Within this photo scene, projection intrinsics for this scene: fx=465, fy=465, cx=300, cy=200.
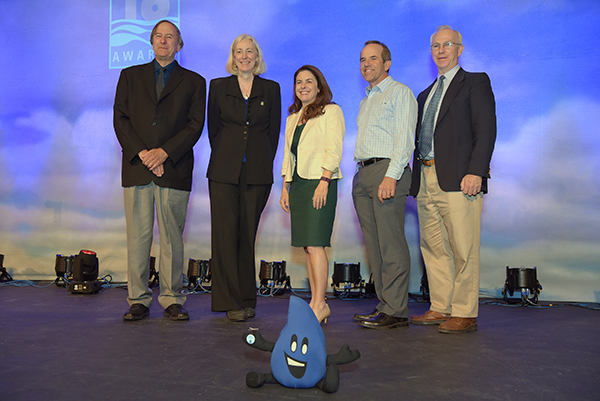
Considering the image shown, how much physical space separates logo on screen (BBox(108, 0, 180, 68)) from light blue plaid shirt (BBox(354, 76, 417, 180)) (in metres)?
2.77

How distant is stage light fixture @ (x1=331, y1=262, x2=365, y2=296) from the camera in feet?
12.4

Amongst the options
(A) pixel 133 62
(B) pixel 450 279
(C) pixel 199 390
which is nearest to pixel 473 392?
(C) pixel 199 390

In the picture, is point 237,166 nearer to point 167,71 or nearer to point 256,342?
point 167,71

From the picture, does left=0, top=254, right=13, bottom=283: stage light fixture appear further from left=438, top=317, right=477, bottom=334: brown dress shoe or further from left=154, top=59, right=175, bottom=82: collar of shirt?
left=438, top=317, right=477, bottom=334: brown dress shoe

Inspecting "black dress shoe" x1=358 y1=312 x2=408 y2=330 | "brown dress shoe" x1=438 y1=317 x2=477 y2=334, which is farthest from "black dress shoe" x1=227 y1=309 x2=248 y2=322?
"brown dress shoe" x1=438 y1=317 x2=477 y2=334

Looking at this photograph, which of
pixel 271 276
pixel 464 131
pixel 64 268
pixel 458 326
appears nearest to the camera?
pixel 458 326

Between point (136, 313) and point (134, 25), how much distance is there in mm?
3272

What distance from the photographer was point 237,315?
8.58 ft

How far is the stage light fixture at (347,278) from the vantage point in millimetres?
3773

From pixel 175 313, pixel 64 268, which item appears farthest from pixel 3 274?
pixel 175 313

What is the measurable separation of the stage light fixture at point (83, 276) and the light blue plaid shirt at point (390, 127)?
242 centimetres

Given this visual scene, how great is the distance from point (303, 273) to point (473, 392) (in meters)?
2.90

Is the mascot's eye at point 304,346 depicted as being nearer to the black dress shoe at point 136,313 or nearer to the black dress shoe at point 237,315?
the black dress shoe at point 237,315

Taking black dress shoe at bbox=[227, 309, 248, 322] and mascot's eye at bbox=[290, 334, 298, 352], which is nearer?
mascot's eye at bbox=[290, 334, 298, 352]
